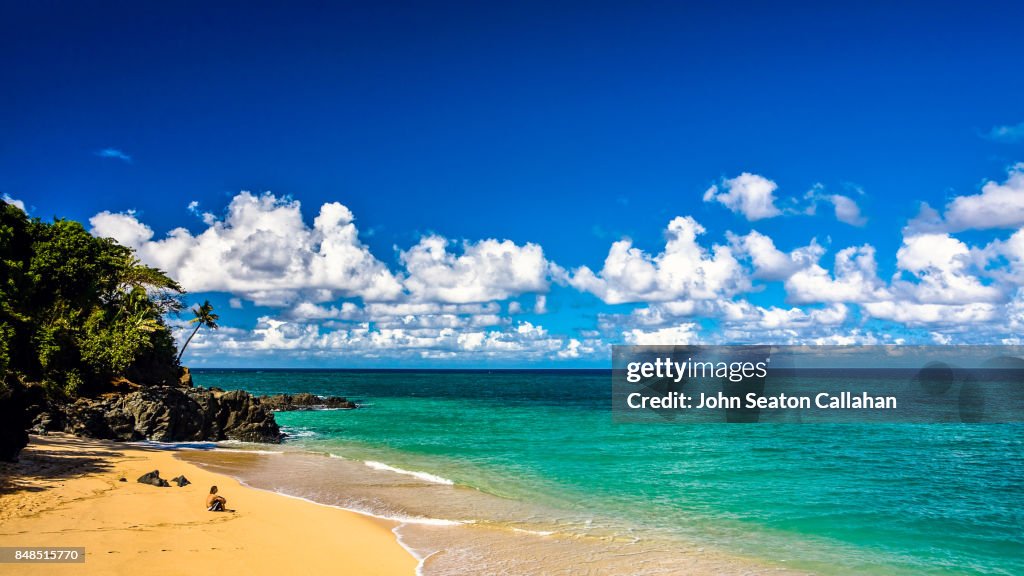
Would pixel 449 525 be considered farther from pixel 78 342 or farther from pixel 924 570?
pixel 78 342

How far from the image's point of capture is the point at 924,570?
16500 millimetres

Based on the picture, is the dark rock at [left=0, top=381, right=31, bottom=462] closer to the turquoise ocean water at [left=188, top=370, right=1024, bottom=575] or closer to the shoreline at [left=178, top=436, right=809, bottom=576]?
the shoreline at [left=178, top=436, right=809, bottom=576]

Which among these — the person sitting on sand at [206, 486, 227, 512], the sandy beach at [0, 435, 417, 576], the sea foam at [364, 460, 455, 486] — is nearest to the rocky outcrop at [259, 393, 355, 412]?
the sea foam at [364, 460, 455, 486]

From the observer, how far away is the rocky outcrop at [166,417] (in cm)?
3391

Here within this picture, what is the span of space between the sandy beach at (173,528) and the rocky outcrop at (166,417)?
12474mm

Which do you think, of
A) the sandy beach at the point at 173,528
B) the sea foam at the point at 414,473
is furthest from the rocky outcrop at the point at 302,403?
the sandy beach at the point at 173,528

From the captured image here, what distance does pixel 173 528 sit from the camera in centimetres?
1572

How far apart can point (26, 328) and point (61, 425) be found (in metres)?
15.2

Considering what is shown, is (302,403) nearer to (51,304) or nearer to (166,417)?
(166,417)

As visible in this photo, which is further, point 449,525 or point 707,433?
point 707,433

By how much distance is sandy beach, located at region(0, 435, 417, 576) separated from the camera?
1330 cm

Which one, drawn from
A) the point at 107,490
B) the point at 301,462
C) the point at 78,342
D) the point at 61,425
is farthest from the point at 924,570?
the point at 61,425

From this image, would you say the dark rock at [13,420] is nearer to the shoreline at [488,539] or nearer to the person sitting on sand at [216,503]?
the person sitting on sand at [216,503]

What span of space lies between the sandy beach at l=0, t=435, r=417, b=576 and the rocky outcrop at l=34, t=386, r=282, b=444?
12.5 meters
